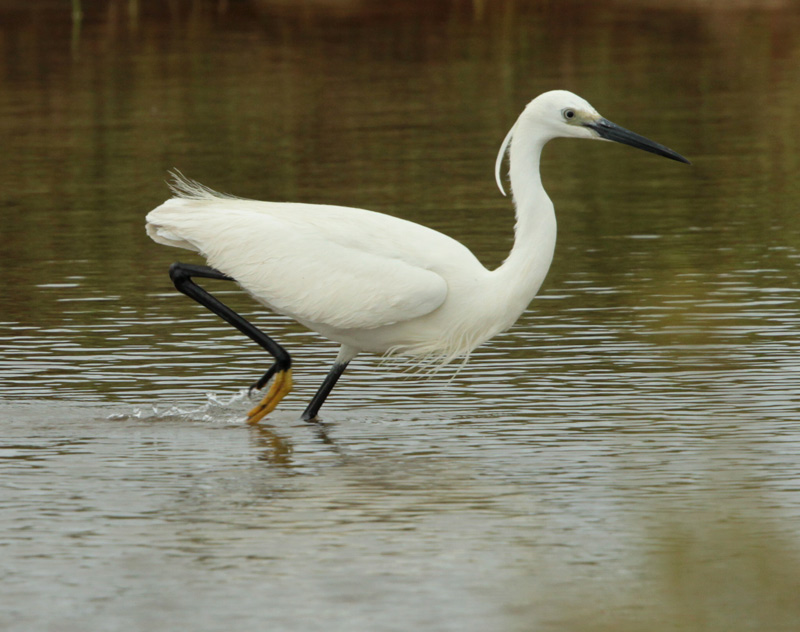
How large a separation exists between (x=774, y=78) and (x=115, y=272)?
1426 cm

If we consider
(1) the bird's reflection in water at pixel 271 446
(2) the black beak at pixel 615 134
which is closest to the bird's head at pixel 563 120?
(2) the black beak at pixel 615 134

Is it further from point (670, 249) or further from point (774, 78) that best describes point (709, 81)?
point (670, 249)

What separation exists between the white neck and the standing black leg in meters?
1.18

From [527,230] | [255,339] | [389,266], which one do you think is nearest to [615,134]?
[527,230]

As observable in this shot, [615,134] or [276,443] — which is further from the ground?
[615,134]

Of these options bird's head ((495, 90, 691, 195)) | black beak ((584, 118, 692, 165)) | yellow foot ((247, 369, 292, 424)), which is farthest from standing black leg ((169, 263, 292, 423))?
black beak ((584, 118, 692, 165))

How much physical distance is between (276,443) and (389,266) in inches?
39.4

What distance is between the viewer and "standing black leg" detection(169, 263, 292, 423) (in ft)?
28.4

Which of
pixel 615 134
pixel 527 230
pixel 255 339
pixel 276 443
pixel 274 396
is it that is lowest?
pixel 276 443

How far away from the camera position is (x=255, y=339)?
8.95 metres

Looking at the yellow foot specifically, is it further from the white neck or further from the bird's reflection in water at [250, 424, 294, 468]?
the white neck

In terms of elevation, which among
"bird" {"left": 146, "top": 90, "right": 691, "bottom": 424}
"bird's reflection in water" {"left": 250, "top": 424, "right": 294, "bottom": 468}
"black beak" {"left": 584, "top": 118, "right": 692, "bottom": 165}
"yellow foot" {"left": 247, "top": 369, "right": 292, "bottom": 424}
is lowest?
"bird's reflection in water" {"left": 250, "top": 424, "right": 294, "bottom": 468}

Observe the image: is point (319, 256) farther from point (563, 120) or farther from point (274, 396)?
point (563, 120)

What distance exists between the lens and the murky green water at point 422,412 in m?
5.93
